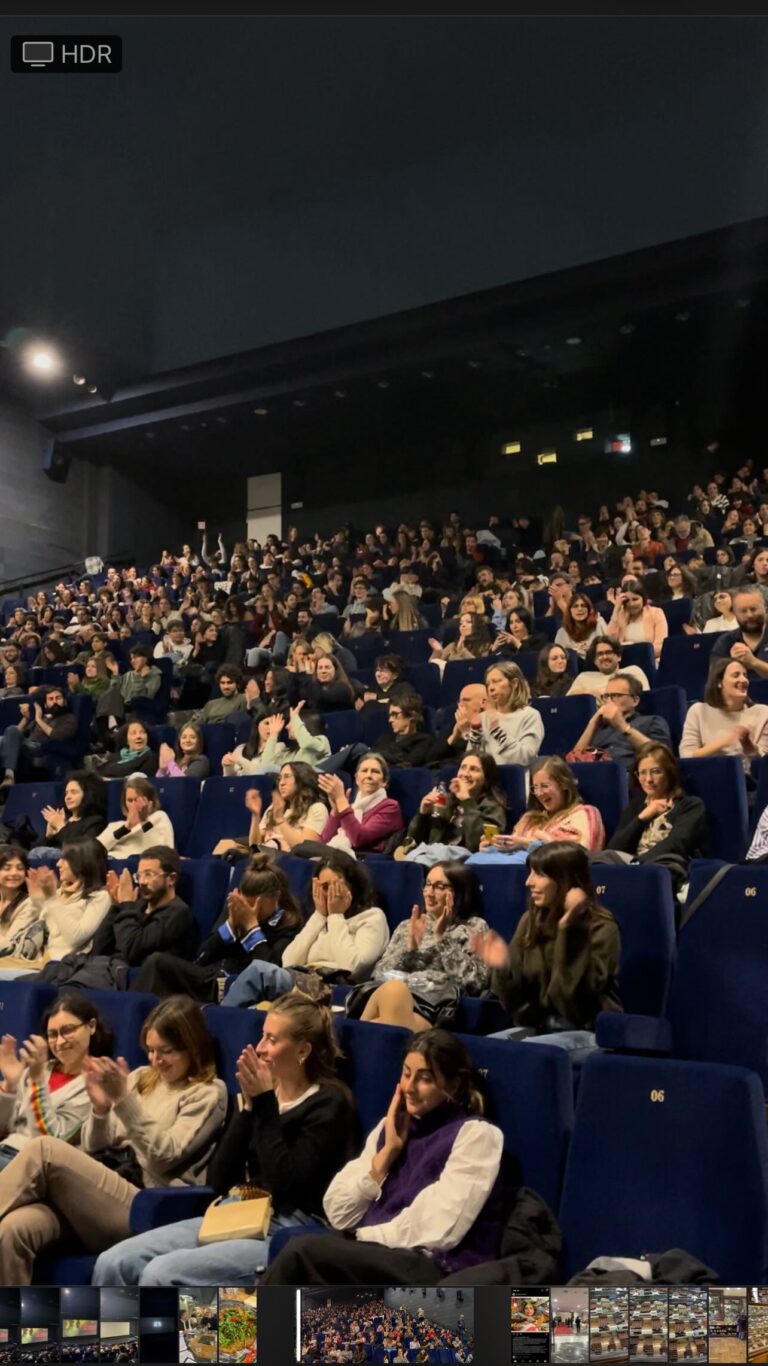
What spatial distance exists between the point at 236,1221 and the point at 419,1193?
26 centimetres

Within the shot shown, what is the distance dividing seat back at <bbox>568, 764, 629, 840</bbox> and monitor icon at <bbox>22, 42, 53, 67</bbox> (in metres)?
1.68

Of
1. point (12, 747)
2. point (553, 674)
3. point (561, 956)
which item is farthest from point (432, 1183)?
point (12, 747)

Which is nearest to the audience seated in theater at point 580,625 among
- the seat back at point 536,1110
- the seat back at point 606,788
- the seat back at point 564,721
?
the seat back at point 564,721

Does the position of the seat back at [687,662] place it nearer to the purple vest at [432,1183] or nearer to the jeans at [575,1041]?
the jeans at [575,1041]

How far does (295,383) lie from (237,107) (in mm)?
3491

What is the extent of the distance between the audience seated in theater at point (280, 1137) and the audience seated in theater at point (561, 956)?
310mm

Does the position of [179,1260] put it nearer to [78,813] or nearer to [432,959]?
[432,959]

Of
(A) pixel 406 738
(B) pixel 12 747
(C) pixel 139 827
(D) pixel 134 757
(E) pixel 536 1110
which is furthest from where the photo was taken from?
(B) pixel 12 747

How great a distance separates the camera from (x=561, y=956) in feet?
6.34

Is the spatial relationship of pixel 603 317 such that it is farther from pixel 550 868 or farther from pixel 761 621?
pixel 550 868

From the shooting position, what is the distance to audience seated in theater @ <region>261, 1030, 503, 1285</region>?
5.12ft

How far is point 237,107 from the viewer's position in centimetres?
560

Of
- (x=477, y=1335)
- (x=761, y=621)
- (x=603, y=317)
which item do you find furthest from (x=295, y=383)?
(x=477, y=1335)

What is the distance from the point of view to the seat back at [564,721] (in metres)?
3.21
